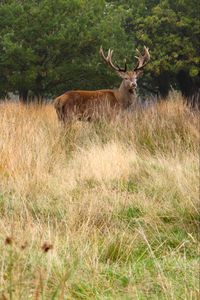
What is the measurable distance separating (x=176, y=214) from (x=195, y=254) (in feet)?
2.67

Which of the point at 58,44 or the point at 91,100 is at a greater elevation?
the point at 58,44

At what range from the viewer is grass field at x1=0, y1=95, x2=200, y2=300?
128 inches

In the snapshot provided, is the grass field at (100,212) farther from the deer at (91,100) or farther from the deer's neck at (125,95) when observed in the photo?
the deer's neck at (125,95)

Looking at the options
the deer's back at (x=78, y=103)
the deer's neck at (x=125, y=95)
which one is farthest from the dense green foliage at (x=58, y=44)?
the deer's back at (x=78, y=103)

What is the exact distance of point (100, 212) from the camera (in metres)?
4.75

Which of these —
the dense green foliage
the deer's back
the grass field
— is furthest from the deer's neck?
the dense green foliage

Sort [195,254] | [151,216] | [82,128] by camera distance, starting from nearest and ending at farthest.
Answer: [195,254] < [151,216] < [82,128]

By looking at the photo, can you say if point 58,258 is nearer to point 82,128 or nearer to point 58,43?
point 82,128

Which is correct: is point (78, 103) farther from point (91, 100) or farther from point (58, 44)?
point (58, 44)

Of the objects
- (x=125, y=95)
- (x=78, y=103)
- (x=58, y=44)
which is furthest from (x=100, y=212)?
(x=58, y=44)

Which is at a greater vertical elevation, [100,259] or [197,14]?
[197,14]

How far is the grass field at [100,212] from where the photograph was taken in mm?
3242

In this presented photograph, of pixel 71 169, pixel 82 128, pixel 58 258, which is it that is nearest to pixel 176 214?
pixel 58 258

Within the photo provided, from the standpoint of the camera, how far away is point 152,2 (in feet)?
75.9
